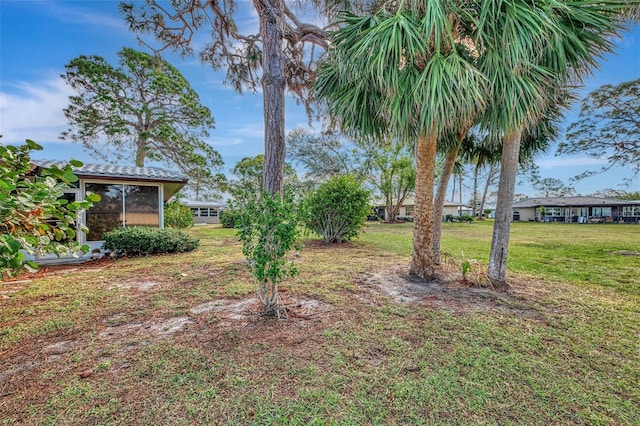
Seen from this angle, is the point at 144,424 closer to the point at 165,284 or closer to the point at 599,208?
the point at 165,284

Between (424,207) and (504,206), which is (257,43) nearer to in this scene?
(424,207)

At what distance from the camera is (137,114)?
15219 millimetres

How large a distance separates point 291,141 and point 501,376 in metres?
26.0

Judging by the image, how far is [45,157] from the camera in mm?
9070

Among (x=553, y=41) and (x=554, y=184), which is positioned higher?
(x=554, y=184)

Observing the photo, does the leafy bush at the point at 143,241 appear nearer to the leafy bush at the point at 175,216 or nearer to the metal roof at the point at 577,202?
the leafy bush at the point at 175,216

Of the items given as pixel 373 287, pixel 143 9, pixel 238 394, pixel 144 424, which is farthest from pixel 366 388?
pixel 143 9

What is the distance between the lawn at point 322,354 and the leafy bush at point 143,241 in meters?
2.98

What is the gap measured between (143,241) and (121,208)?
68.8 inches

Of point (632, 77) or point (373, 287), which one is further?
point (632, 77)

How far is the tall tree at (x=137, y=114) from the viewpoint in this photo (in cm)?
1403

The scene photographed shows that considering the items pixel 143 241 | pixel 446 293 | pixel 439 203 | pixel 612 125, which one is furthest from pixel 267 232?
pixel 612 125

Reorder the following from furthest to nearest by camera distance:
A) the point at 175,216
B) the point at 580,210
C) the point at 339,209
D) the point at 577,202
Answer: the point at 580,210 → the point at 577,202 → the point at 175,216 → the point at 339,209

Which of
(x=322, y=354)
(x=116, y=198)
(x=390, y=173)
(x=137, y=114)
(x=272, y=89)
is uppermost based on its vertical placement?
(x=137, y=114)
